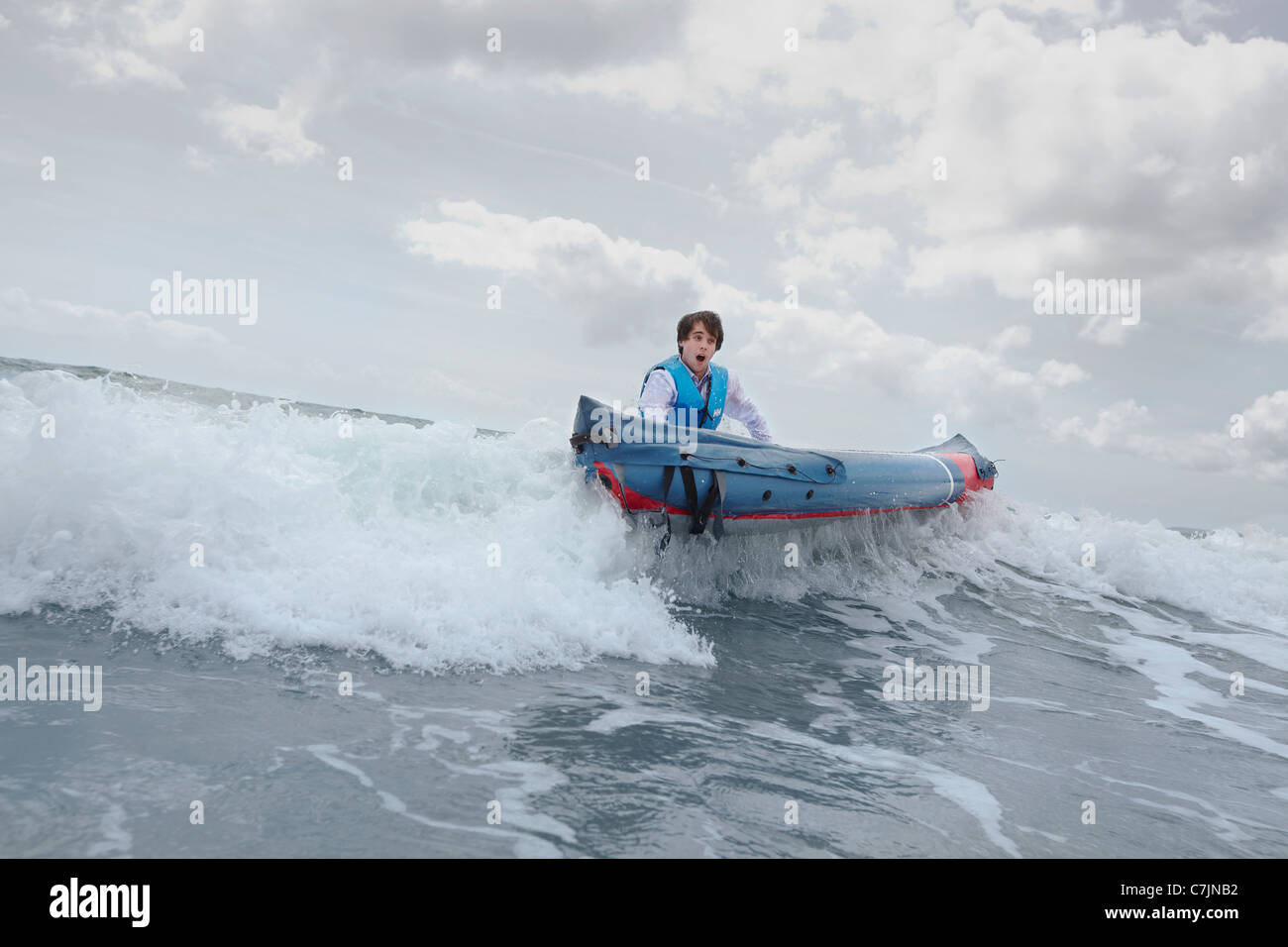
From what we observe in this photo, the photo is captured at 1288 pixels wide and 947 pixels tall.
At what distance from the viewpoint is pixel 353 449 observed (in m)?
6.35

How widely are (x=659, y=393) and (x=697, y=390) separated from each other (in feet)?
1.19

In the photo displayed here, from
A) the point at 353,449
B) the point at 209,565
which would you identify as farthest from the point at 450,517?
the point at 209,565

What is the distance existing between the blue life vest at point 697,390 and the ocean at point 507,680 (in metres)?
1.17

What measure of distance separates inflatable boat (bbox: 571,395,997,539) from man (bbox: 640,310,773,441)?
1.20 ft

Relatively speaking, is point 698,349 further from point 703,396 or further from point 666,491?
point 666,491

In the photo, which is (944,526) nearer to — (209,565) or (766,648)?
→ (766,648)

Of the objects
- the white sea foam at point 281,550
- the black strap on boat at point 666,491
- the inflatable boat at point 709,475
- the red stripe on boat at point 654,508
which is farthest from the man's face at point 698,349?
the white sea foam at point 281,550

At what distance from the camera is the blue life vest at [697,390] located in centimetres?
643

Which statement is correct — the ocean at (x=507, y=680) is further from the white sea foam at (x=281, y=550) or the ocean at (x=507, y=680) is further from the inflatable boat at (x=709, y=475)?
the inflatable boat at (x=709, y=475)

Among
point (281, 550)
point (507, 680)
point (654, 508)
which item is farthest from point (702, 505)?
point (281, 550)

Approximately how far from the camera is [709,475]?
5.86m

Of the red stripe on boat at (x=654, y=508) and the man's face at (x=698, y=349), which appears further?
the man's face at (x=698, y=349)

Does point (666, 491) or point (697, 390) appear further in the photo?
point (697, 390)
